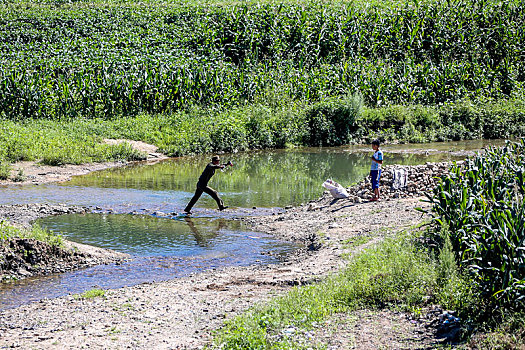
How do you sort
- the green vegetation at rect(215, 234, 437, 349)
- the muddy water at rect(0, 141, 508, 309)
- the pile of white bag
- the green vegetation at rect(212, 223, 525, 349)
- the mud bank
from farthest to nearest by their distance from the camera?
the pile of white bag → the muddy water at rect(0, 141, 508, 309) → the mud bank → the green vegetation at rect(215, 234, 437, 349) → the green vegetation at rect(212, 223, 525, 349)

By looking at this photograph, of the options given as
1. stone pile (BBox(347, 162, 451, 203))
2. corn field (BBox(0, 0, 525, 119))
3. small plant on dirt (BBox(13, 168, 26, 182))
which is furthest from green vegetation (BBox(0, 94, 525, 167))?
stone pile (BBox(347, 162, 451, 203))

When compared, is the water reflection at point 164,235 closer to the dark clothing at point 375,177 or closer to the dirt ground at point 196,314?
the dirt ground at point 196,314

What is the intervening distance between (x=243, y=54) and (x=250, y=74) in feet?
21.2

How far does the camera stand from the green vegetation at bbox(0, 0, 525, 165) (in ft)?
108

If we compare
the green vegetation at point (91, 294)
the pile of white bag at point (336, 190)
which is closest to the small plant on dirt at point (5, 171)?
the pile of white bag at point (336, 190)

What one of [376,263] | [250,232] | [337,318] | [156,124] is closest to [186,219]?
[250,232]

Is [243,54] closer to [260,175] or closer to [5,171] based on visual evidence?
[260,175]

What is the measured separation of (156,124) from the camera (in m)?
32.9

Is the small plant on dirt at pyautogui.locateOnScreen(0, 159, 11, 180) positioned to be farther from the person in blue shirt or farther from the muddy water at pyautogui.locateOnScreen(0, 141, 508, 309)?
the person in blue shirt

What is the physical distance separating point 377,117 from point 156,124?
12.7m

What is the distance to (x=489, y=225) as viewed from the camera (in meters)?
8.11

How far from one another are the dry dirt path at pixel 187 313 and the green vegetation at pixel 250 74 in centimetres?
1648

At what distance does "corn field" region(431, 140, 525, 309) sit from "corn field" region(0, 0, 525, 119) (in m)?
25.7

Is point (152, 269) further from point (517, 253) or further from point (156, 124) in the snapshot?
point (156, 124)
